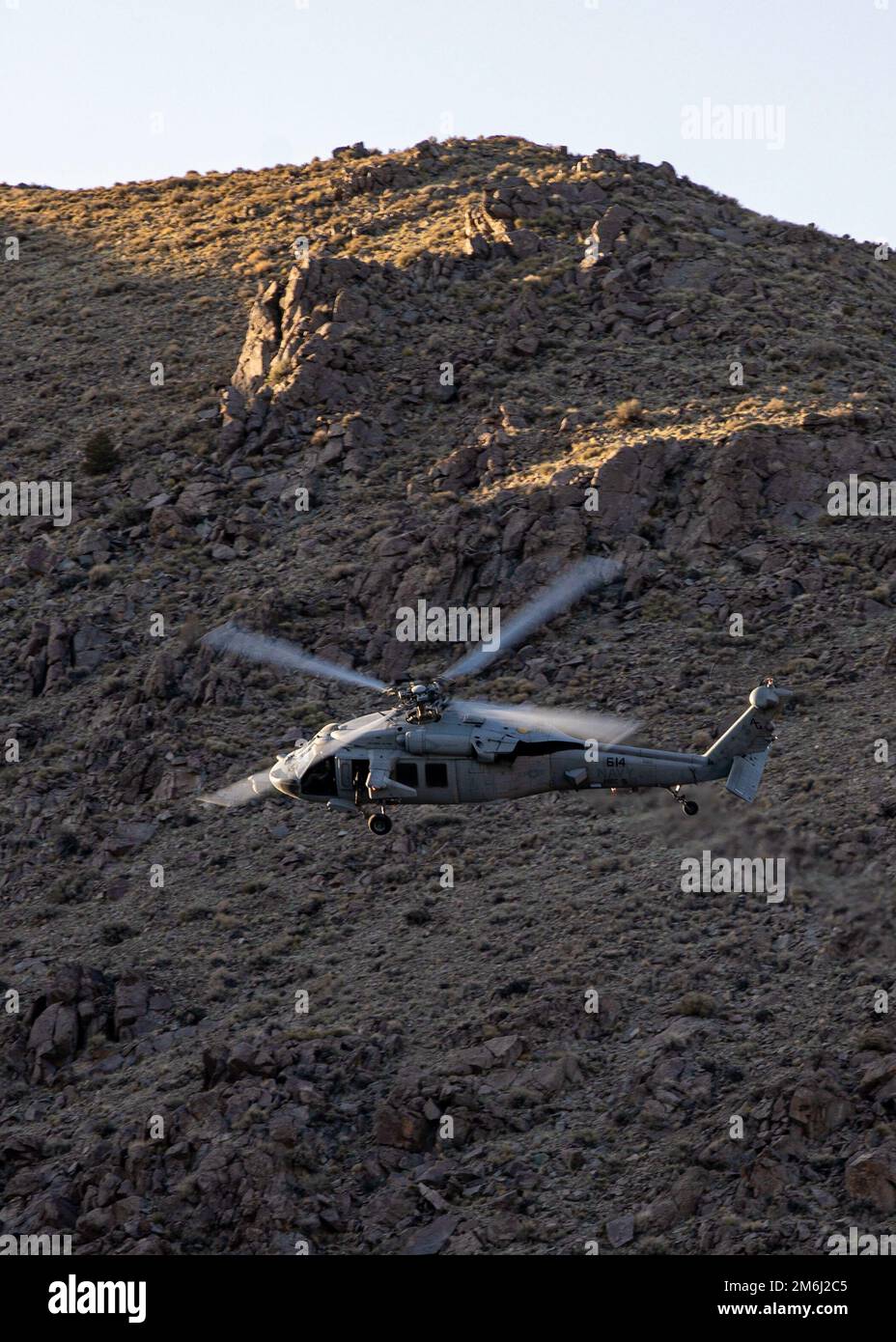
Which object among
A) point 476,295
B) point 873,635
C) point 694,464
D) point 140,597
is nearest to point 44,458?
point 140,597

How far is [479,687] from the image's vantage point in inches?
2135

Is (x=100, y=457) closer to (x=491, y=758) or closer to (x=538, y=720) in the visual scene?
(x=538, y=720)

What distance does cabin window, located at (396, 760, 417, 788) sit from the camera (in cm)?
3628

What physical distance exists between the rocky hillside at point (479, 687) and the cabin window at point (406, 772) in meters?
7.95

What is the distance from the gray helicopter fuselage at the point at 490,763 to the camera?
36.1 meters

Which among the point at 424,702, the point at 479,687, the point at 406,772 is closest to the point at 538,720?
the point at 424,702

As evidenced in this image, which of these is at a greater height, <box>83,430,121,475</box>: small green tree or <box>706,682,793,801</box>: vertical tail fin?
<box>83,430,121,475</box>: small green tree

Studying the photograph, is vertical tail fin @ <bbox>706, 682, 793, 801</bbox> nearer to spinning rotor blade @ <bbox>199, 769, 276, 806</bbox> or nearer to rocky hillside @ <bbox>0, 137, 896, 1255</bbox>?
rocky hillside @ <bbox>0, 137, 896, 1255</bbox>

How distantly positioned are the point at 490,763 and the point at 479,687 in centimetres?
1814

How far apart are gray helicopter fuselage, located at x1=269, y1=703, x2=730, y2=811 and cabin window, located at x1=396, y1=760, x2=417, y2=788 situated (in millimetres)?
19

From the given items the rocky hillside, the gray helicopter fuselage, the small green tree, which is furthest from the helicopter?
the small green tree

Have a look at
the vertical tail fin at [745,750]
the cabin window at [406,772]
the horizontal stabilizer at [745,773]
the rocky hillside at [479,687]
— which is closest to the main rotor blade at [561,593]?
the rocky hillside at [479,687]

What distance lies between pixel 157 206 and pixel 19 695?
46.7 meters
